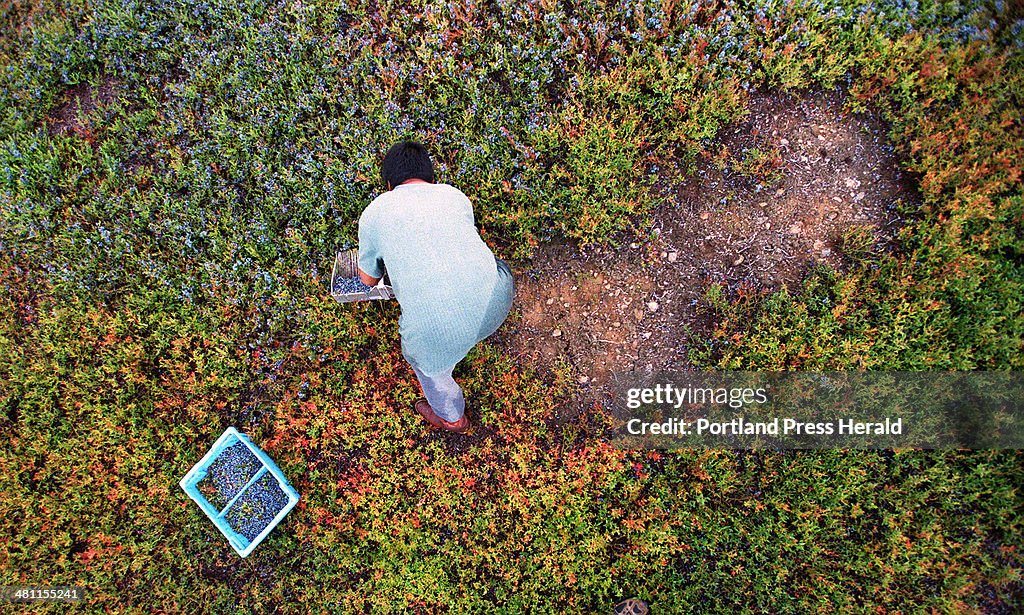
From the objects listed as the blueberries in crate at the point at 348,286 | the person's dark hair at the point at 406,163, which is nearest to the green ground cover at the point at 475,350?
the blueberries in crate at the point at 348,286

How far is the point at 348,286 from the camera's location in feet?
14.9

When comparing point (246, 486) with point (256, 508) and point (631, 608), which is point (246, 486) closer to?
point (256, 508)

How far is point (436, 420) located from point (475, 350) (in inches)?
30.5

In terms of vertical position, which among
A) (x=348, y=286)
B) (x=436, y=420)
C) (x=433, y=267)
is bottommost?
(x=436, y=420)

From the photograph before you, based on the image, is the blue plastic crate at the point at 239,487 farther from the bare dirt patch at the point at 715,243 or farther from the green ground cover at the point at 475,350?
the bare dirt patch at the point at 715,243

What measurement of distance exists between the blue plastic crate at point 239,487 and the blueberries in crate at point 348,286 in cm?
166

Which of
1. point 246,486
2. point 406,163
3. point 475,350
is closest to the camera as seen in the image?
point 406,163

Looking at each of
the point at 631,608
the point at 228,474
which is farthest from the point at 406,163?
the point at 631,608

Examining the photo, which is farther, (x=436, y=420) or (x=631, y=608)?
(x=436, y=420)

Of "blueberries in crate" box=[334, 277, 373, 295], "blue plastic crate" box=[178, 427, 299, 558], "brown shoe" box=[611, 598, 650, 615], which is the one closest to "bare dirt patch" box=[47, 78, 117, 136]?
"blueberries in crate" box=[334, 277, 373, 295]

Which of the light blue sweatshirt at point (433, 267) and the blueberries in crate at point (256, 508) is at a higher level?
the light blue sweatshirt at point (433, 267)

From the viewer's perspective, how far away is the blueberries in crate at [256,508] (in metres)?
4.70

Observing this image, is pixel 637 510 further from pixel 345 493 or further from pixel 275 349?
pixel 275 349

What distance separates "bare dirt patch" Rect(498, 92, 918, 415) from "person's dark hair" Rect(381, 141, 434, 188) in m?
1.73
